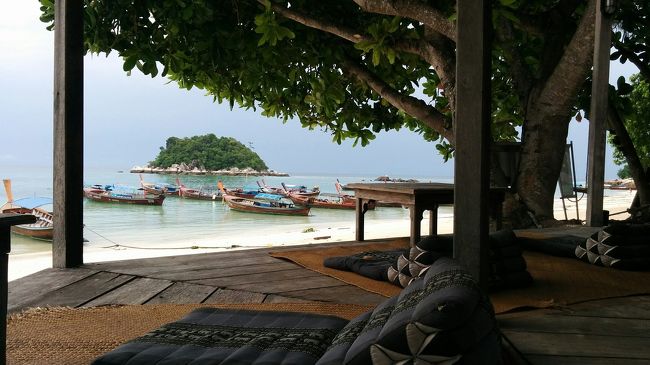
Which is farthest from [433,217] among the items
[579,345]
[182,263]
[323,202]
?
[323,202]

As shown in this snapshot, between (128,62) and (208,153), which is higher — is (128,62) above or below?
below

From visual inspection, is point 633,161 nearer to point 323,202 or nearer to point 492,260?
point 492,260

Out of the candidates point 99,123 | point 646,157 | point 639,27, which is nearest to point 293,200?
point 646,157

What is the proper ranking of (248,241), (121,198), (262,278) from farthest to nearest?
1. (121,198)
2. (248,241)
3. (262,278)

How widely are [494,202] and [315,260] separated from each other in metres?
1.88

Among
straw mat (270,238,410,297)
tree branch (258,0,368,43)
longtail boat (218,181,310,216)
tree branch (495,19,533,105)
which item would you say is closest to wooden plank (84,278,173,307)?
straw mat (270,238,410,297)

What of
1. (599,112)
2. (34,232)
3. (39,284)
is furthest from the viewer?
(34,232)

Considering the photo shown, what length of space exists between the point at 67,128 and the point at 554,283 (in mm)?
2952

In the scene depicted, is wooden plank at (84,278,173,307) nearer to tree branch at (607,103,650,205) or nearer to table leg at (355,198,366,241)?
table leg at (355,198,366,241)

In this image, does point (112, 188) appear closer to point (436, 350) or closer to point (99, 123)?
point (436, 350)

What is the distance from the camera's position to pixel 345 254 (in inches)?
151

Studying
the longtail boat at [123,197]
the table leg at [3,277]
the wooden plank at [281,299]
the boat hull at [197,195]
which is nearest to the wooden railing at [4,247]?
the table leg at [3,277]

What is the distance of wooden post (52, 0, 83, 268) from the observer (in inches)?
127

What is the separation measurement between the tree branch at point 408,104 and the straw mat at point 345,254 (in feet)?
5.18
